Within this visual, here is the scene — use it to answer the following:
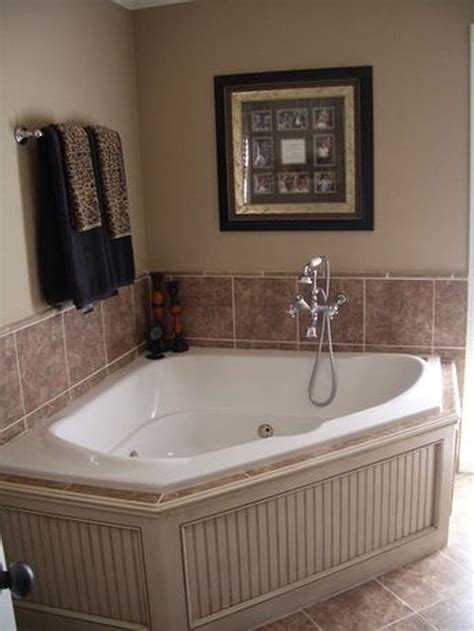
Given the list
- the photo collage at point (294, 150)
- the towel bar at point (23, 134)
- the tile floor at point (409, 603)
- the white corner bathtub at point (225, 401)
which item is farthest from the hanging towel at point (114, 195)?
the tile floor at point (409, 603)

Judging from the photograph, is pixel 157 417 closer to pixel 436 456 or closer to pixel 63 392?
pixel 63 392

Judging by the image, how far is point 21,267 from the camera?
231 cm

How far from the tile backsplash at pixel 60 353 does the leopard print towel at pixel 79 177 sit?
393 millimetres

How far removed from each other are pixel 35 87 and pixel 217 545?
1759mm

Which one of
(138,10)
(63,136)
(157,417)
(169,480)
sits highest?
(138,10)

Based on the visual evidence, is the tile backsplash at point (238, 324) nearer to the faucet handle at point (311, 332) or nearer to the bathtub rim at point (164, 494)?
the faucet handle at point (311, 332)

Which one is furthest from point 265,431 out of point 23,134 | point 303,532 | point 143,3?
point 143,3

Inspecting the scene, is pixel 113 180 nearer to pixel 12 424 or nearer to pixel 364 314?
pixel 12 424

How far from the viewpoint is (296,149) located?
9.98ft

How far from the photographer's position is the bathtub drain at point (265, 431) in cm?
310

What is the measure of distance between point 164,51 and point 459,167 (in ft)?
5.01

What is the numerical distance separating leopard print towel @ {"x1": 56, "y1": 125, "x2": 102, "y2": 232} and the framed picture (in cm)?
83

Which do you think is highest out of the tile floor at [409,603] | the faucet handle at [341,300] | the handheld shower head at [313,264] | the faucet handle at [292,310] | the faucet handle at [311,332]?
the handheld shower head at [313,264]

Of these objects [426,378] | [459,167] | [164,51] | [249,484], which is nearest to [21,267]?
[249,484]
